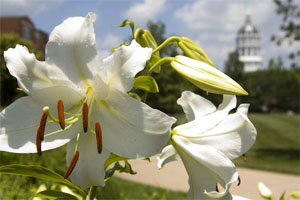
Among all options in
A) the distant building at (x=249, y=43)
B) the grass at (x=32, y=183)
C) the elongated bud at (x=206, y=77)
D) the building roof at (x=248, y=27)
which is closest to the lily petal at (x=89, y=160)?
the elongated bud at (x=206, y=77)

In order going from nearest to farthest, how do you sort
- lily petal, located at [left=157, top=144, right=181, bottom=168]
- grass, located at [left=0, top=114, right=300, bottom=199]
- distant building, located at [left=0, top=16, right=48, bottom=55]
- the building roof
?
lily petal, located at [left=157, top=144, right=181, bottom=168] < grass, located at [left=0, top=114, right=300, bottom=199] < distant building, located at [left=0, top=16, right=48, bottom=55] < the building roof

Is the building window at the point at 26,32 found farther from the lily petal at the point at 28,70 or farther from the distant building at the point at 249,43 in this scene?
the distant building at the point at 249,43

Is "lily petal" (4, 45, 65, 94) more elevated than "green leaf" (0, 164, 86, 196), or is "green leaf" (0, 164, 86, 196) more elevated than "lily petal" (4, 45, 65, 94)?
"lily petal" (4, 45, 65, 94)

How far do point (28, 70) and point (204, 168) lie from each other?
0.40 meters

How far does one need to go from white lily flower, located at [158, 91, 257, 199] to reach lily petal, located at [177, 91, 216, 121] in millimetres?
73

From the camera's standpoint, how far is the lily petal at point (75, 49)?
79 cm

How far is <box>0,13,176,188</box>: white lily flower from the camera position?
2.55 feet

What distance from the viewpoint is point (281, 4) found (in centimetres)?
914

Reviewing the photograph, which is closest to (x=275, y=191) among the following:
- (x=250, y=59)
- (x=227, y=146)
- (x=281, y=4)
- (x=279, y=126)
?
(x=281, y=4)

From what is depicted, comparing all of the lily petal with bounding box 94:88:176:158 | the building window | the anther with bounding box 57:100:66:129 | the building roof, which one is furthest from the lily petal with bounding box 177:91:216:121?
the building roof

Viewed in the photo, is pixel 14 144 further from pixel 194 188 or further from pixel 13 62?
pixel 194 188

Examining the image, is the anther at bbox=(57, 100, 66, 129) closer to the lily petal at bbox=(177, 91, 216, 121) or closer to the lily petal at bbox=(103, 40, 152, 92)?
the lily petal at bbox=(103, 40, 152, 92)

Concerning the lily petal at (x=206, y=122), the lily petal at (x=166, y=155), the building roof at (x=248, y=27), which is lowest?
the building roof at (x=248, y=27)

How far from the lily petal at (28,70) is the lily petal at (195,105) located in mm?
354
